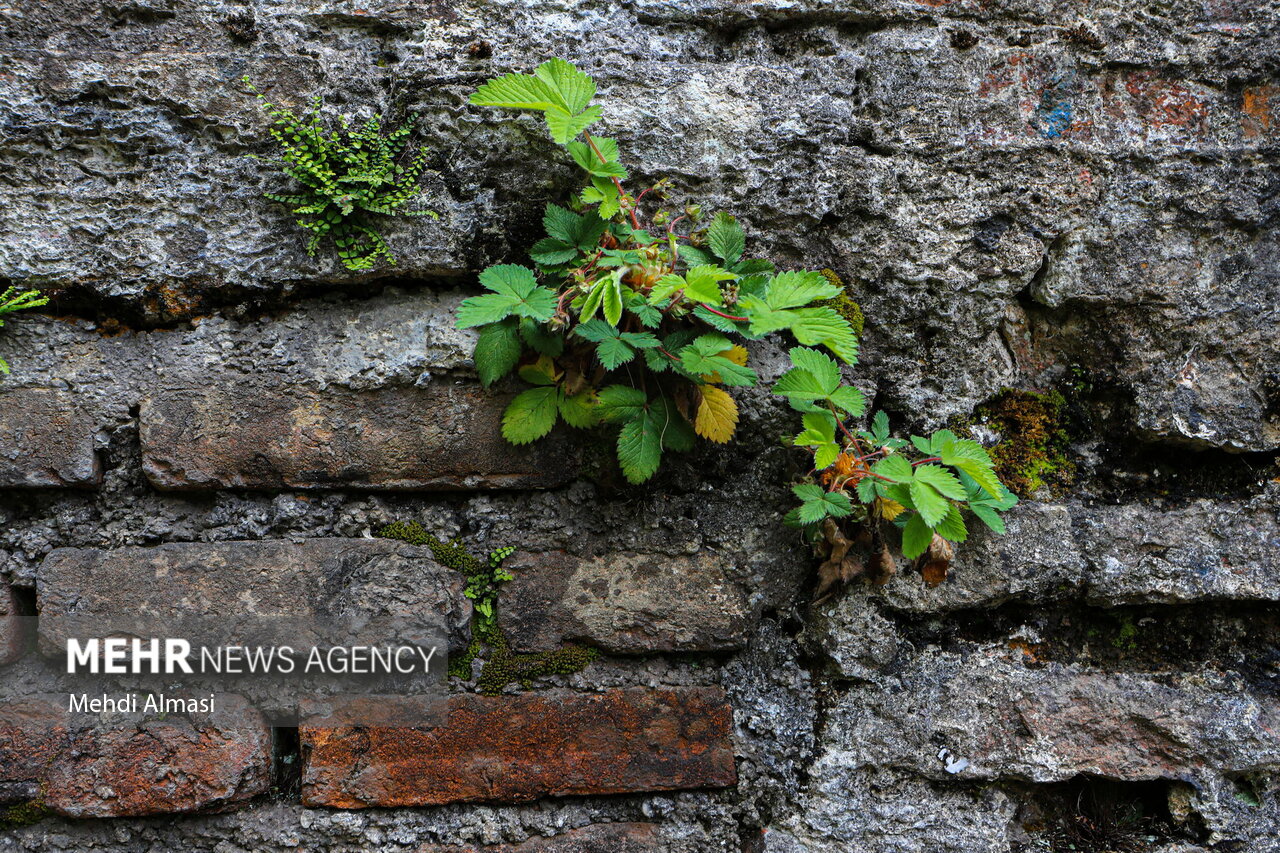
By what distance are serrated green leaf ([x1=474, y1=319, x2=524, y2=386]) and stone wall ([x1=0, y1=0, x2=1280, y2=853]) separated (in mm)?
88

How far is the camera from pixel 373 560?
1.19 meters

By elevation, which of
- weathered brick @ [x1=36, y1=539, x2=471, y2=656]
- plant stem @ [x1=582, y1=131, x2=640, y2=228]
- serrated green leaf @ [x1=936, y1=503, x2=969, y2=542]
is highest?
plant stem @ [x1=582, y1=131, x2=640, y2=228]

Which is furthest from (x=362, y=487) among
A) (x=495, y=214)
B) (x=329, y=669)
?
(x=495, y=214)

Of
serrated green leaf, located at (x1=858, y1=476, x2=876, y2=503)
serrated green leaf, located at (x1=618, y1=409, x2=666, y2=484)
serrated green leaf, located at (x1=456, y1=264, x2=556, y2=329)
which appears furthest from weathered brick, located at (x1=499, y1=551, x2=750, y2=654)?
serrated green leaf, located at (x1=456, y1=264, x2=556, y2=329)

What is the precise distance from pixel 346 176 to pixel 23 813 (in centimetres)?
100

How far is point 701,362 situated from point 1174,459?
81 centimetres

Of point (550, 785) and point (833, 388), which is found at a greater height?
point (833, 388)

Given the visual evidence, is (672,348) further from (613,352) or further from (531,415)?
(531,415)

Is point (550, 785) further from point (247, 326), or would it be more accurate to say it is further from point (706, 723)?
point (247, 326)

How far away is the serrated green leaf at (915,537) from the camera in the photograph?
3.53 feet

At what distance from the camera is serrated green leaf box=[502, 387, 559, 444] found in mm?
1162

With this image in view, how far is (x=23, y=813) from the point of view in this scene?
114 cm

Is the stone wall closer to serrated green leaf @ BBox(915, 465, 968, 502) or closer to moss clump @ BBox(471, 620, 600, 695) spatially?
moss clump @ BBox(471, 620, 600, 695)

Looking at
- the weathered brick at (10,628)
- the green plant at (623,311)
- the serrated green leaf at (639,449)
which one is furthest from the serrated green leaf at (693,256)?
the weathered brick at (10,628)
